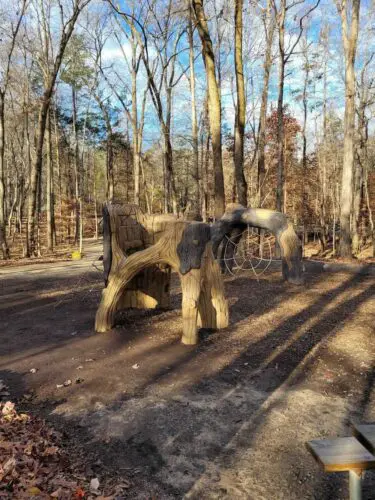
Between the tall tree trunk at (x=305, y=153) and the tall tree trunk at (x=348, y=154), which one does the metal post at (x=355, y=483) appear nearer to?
the tall tree trunk at (x=348, y=154)

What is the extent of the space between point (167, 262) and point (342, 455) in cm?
408

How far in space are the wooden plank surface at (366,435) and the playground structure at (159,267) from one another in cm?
338

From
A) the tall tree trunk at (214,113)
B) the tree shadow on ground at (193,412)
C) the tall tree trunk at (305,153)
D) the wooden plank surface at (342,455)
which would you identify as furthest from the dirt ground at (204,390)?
the tall tree trunk at (305,153)

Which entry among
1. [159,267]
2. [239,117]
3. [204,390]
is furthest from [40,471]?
[239,117]

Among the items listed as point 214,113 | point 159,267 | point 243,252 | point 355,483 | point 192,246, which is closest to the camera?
point 355,483

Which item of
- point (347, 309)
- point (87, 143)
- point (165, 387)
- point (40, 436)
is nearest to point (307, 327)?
point (347, 309)

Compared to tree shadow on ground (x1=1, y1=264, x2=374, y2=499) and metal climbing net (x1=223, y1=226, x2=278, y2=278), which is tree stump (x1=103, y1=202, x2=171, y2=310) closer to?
tree shadow on ground (x1=1, y1=264, x2=374, y2=499)

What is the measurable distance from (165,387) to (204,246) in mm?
2143

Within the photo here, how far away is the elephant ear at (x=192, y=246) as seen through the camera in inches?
214

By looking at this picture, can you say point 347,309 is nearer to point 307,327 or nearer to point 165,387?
point 307,327

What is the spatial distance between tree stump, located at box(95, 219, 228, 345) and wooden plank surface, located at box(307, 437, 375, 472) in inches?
135

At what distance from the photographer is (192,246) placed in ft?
17.8

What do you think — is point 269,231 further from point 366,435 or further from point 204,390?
point 366,435

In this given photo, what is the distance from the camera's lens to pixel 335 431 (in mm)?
3301
